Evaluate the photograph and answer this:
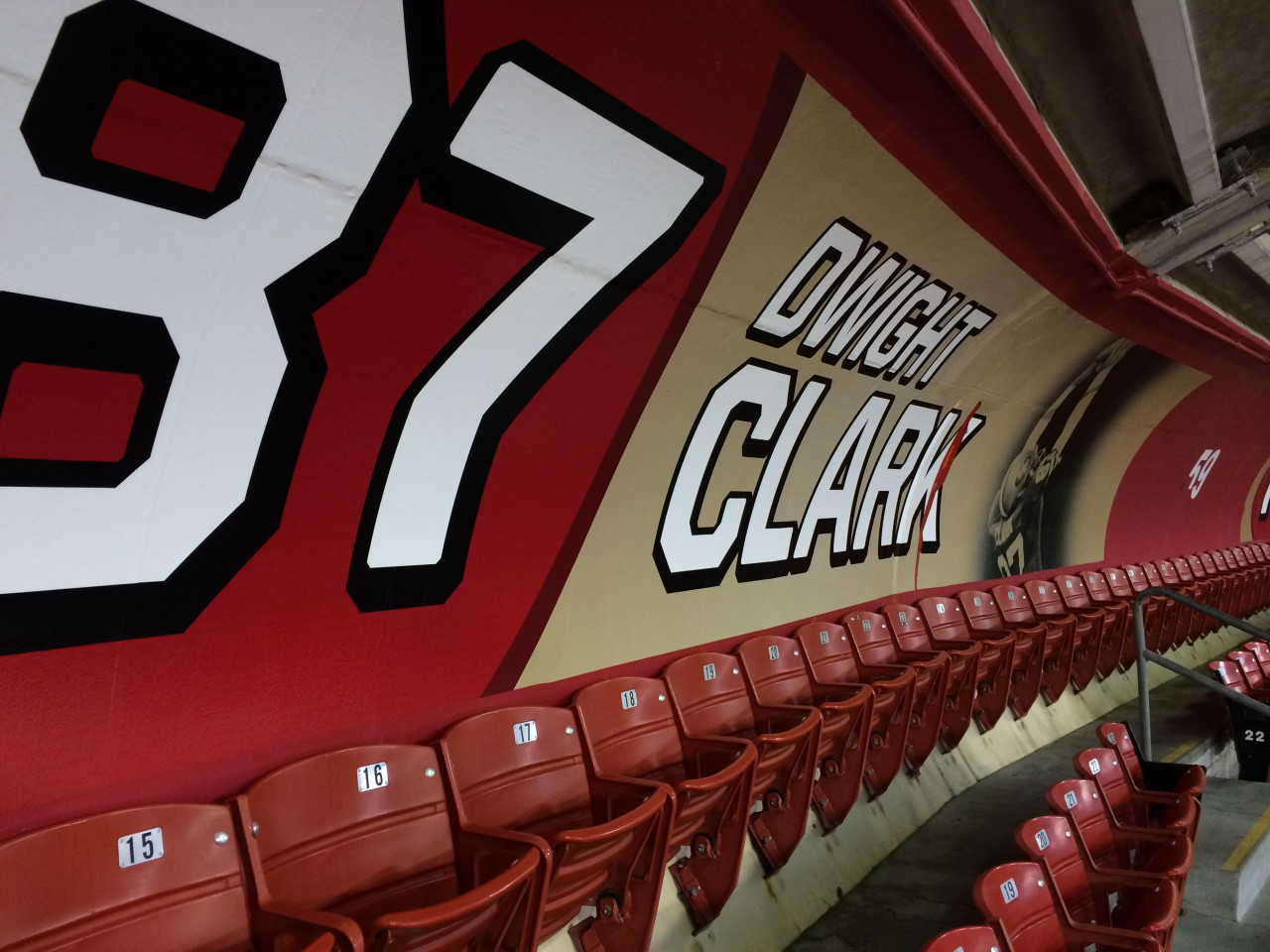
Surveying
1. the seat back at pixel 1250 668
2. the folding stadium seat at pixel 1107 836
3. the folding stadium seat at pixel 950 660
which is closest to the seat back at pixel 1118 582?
the seat back at pixel 1250 668

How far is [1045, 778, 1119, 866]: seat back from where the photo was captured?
11.0ft

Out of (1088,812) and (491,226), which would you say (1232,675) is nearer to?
(1088,812)

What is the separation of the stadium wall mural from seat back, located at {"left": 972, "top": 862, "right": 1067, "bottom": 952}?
1720 mm

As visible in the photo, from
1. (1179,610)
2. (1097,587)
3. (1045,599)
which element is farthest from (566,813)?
(1179,610)

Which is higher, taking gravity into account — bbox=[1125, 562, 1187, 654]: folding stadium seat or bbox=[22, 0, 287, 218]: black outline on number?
bbox=[22, 0, 287, 218]: black outline on number

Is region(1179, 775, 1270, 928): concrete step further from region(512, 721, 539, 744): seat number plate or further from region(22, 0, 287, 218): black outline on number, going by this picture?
region(22, 0, 287, 218): black outline on number

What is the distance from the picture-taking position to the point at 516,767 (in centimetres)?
275

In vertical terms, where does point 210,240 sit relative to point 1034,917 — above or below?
above

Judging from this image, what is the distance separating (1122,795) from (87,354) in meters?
4.57

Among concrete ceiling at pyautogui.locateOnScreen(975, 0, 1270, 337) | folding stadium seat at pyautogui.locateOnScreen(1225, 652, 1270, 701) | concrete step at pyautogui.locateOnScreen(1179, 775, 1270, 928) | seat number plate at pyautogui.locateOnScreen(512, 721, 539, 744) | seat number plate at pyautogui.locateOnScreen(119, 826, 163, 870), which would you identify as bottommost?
concrete step at pyautogui.locateOnScreen(1179, 775, 1270, 928)

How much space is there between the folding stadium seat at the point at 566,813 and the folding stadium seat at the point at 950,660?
8.38 ft

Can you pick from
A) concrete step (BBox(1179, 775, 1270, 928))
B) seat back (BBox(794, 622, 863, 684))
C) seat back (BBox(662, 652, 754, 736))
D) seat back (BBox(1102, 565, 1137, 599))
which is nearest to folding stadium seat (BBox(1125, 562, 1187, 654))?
seat back (BBox(1102, 565, 1137, 599))

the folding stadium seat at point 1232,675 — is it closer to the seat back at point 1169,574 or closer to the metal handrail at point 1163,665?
the metal handrail at point 1163,665

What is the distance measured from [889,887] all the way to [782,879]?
68 cm
